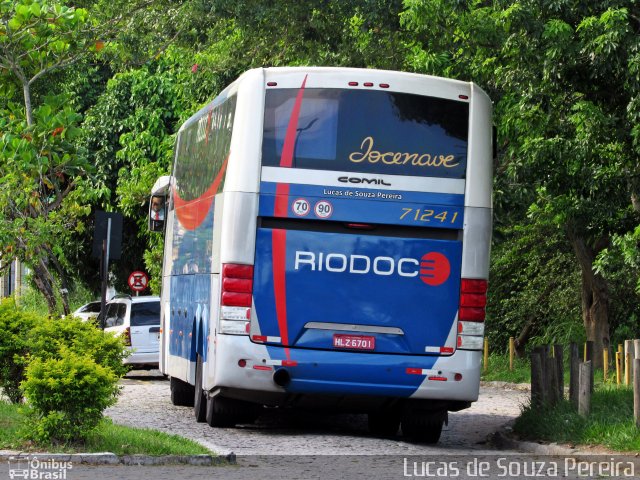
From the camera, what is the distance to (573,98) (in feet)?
59.4

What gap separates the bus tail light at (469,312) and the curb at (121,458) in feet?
12.0

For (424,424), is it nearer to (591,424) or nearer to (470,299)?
(470,299)

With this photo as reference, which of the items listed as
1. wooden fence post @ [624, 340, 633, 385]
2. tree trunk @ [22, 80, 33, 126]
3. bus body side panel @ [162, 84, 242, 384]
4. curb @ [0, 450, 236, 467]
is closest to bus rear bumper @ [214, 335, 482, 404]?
bus body side panel @ [162, 84, 242, 384]

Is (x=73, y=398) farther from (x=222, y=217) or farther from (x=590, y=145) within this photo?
(x=590, y=145)

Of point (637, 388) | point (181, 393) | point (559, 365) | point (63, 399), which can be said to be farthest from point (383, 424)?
point (63, 399)

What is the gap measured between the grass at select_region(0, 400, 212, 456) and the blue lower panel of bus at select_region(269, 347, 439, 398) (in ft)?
5.85

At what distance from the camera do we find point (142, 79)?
126 ft

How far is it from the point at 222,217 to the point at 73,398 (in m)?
3.54

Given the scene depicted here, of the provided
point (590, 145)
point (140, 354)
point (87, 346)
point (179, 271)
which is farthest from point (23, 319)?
point (140, 354)

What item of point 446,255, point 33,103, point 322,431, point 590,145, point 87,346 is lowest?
point 322,431

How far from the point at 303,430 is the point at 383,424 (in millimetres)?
1030

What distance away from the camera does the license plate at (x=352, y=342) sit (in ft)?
47.3

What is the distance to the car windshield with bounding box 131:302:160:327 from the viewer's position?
2825 centimetres

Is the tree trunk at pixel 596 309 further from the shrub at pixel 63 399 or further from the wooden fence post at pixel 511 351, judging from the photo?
the shrub at pixel 63 399
